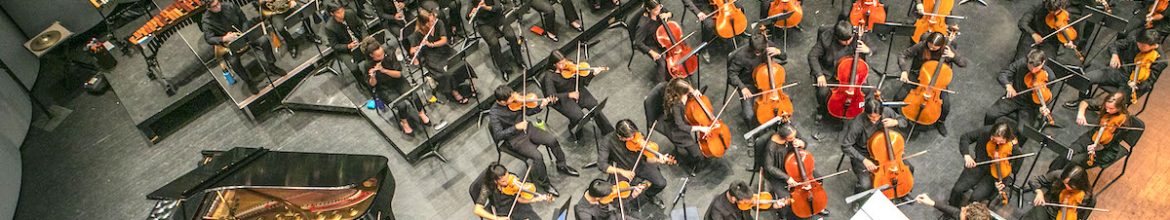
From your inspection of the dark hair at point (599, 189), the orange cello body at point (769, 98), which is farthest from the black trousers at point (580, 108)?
the dark hair at point (599, 189)

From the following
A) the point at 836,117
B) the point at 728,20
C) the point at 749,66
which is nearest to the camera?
the point at 749,66

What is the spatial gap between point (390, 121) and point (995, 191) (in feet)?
19.2

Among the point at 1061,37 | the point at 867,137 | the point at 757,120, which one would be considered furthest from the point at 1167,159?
the point at 757,120

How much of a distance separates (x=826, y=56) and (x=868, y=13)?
2.40 feet

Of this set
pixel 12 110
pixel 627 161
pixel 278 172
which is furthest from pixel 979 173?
pixel 12 110

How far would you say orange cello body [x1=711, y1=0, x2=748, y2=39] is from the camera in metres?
9.89

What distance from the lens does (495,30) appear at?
1007 centimetres

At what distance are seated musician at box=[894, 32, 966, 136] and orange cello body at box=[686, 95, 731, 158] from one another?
1.79 metres

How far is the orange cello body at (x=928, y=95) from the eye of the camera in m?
8.78

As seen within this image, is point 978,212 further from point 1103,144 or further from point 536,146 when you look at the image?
point 536,146

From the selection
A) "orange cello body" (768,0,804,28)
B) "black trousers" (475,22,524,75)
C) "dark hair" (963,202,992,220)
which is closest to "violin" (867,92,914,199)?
"dark hair" (963,202,992,220)

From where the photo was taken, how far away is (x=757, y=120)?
909cm

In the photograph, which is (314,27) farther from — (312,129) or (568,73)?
(568,73)

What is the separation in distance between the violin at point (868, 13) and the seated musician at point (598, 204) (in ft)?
11.7
